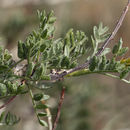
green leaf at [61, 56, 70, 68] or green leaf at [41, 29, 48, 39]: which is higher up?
green leaf at [41, 29, 48, 39]

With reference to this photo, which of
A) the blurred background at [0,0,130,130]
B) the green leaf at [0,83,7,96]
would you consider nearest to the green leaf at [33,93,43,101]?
the green leaf at [0,83,7,96]

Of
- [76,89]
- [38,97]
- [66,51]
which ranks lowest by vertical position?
[76,89]

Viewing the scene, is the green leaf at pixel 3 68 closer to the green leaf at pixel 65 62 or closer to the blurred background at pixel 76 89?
the green leaf at pixel 65 62

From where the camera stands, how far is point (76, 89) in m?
2.21

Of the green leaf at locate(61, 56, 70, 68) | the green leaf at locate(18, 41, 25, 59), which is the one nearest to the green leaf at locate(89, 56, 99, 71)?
the green leaf at locate(61, 56, 70, 68)

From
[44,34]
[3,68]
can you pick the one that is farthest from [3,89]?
[44,34]

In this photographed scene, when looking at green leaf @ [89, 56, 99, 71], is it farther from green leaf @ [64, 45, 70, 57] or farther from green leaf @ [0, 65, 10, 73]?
green leaf @ [0, 65, 10, 73]

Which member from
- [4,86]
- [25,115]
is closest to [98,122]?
[25,115]

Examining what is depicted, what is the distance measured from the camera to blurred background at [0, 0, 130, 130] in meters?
2.39

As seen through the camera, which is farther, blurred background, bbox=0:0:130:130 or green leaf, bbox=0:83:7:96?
blurred background, bbox=0:0:130:130

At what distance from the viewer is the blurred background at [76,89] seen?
239 centimetres

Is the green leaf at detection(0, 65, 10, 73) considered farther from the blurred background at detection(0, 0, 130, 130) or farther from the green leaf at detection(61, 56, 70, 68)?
the blurred background at detection(0, 0, 130, 130)

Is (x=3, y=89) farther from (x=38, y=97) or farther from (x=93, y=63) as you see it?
(x=93, y=63)

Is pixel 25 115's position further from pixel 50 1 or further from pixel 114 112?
pixel 50 1
